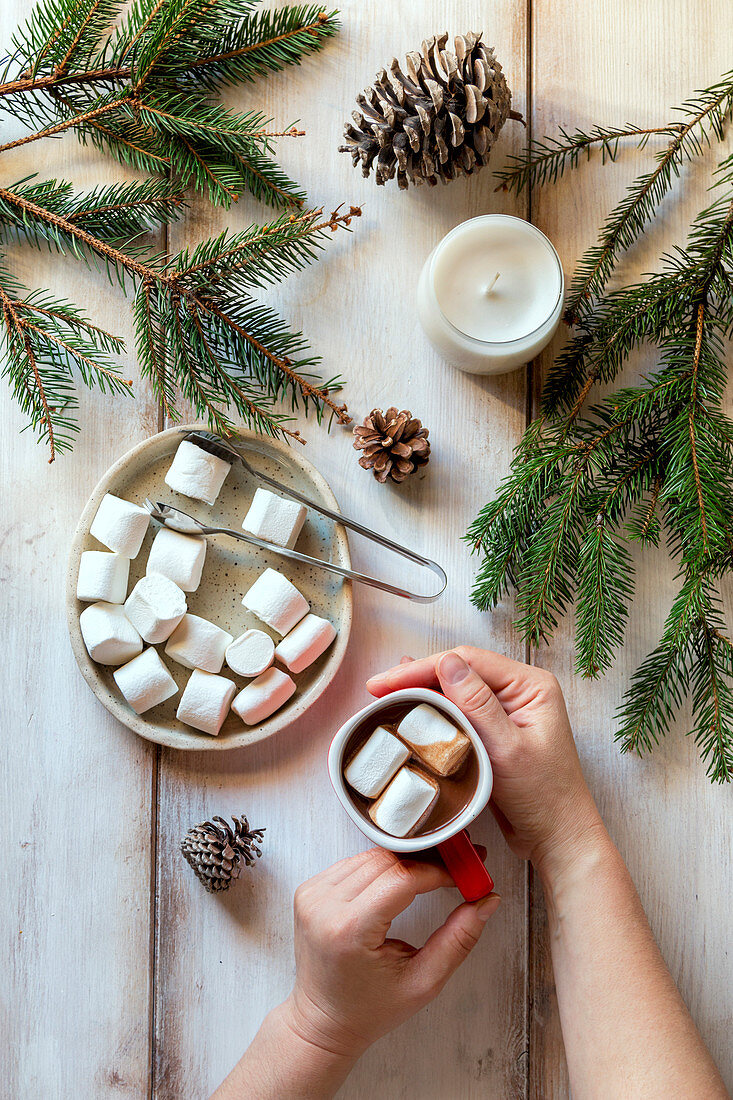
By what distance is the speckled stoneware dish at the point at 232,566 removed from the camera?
0.98 metres

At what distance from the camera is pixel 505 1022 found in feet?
3.35

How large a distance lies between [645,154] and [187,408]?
67 centimetres

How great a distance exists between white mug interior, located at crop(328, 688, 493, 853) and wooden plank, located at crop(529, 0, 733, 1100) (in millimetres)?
218

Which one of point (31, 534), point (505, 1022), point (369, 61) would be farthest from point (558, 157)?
point (505, 1022)

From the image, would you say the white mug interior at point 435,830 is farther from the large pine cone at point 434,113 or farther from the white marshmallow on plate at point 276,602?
the large pine cone at point 434,113

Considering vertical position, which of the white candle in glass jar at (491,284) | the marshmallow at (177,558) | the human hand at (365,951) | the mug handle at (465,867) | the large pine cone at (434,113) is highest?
the large pine cone at (434,113)

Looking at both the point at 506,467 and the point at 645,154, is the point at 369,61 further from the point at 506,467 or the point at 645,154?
the point at 506,467

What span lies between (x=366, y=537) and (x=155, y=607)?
0.89 feet

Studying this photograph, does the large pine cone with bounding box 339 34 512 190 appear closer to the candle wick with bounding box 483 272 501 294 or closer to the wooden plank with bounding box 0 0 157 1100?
the candle wick with bounding box 483 272 501 294

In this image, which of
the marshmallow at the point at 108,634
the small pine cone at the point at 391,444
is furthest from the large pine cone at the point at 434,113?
the marshmallow at the point at 108,634

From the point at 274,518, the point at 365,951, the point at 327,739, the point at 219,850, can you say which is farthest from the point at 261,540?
the point at 365,951

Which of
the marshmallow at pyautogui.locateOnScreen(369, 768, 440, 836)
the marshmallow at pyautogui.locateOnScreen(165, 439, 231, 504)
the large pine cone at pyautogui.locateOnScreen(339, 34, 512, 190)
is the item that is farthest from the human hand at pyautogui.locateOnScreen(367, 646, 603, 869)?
the large pine cone at pyautogui.locateOnScreen(339, 34, 512, 190)

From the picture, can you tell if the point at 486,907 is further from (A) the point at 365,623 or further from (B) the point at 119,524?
(B) the point at 119,524

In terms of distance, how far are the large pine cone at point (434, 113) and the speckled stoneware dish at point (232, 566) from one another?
14.5 inches
